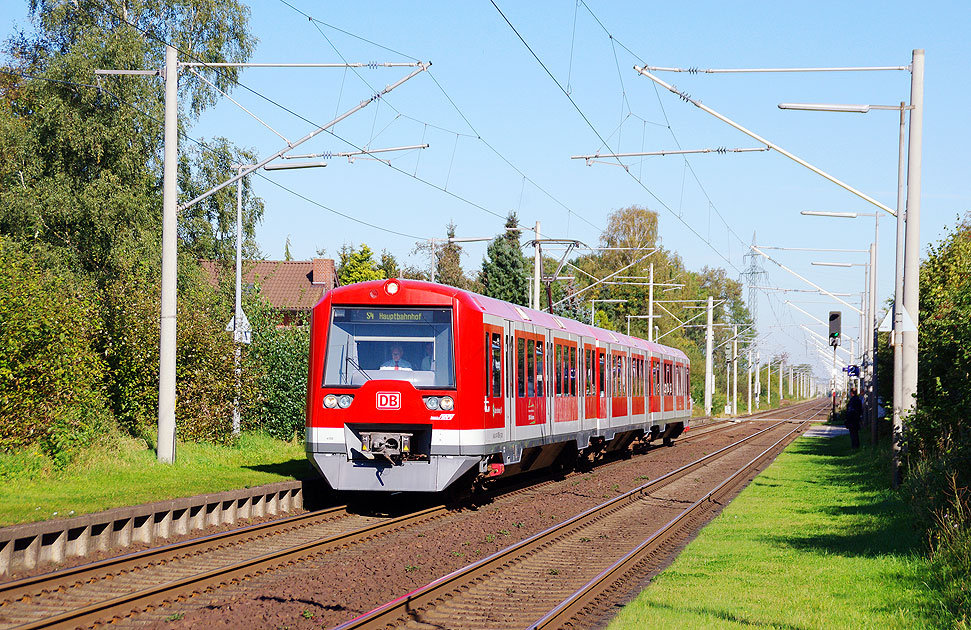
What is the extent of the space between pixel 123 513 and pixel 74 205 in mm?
22858

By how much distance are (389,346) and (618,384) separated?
12.3 meters

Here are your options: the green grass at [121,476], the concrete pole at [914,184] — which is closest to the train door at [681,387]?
the green grass at [121,476]

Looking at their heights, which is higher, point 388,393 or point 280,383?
point 388,393

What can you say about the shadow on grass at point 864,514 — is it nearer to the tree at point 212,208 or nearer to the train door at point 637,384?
the train door at point 637,384

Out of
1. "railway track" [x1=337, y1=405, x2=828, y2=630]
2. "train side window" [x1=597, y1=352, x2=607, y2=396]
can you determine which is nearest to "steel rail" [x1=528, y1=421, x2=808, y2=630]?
"railway track" [x1=337, y1=405, x2=828, y2=630]

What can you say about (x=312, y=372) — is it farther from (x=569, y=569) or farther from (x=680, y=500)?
(x=680, y=500)

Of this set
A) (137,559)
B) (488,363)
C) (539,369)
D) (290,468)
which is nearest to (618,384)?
(539,369)

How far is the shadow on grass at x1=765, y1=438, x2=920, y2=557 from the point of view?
42.6ft

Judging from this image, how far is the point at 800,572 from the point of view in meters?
11.3

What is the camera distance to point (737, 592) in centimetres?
1027

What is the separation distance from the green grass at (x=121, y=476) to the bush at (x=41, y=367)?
1.90 feet

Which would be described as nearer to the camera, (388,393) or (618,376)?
(388,393)

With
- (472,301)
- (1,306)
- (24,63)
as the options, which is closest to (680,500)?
(472,301)

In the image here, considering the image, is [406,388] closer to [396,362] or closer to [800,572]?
[396,362]
